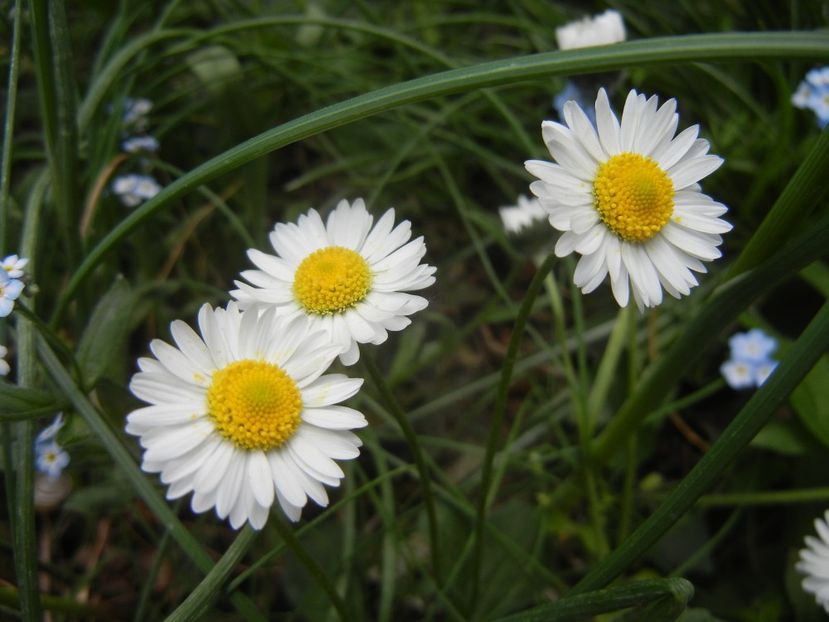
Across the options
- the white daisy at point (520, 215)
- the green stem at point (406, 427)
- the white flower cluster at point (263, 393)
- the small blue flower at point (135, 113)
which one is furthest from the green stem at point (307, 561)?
the small blue flower at point (135, 113)

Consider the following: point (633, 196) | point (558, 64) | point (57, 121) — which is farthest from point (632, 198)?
point (57, 121)

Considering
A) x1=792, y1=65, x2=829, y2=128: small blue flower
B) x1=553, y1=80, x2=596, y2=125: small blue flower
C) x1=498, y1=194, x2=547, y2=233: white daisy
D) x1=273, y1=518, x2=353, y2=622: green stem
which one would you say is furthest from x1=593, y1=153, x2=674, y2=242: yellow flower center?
x1=553, y1=80, x2=596, y2=125: small blue flower

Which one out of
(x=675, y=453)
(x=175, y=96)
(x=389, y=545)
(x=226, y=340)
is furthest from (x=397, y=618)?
(x=175, y=96)

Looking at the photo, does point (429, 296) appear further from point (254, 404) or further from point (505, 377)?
point (254, 404)

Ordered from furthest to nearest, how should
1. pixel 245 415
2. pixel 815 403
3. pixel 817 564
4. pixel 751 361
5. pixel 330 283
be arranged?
pixel 751 361, pixel 815 403, pixel 817 564, pixel 330 283, pixel 245 415

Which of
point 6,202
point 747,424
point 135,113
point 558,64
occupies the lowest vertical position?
point 747,424

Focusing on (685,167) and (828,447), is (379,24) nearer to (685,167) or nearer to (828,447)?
(685,167)

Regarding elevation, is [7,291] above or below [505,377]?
above

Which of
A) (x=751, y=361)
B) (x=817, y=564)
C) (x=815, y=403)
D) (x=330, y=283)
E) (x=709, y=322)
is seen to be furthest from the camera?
(x=751, y=361)
